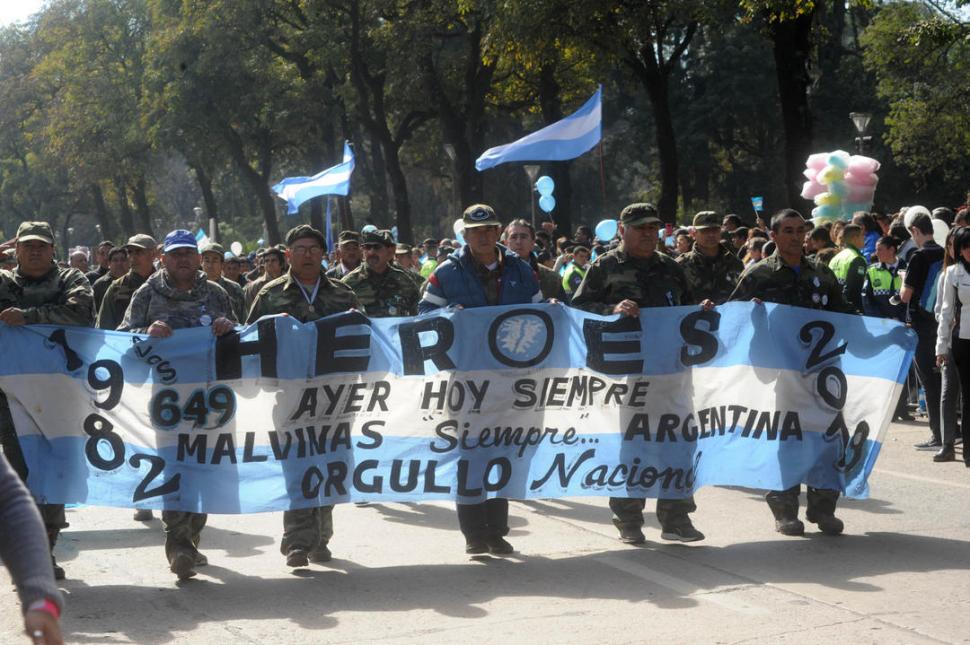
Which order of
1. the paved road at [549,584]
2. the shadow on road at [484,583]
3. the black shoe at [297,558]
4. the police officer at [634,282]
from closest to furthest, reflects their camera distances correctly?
the paved road at [549,584], the shadow on road at [484,583], the black shoe at [297,558], the police officer at [634,282]

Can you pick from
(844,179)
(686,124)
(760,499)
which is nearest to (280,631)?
(760,499)

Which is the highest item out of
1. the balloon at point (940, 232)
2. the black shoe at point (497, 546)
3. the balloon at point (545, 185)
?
the balloon at point (545, 185)

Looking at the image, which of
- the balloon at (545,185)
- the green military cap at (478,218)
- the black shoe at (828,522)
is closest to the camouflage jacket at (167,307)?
the green military cap at (478,218)

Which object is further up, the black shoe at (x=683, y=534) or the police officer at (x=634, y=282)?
the police officer at (x=634, y=282)

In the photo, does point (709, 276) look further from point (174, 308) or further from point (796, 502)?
point (174, 308)

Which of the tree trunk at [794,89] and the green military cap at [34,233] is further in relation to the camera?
the tree trunk at [794,89]

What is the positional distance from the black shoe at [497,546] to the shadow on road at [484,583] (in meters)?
0.09

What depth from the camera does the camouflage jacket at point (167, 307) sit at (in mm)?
7863

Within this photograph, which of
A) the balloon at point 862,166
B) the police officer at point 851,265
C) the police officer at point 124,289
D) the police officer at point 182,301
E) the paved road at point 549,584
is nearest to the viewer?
the paved road at point 549,584

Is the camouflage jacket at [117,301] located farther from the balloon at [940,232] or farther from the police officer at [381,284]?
the balloon at [940,232]

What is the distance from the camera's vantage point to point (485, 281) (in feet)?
26.9

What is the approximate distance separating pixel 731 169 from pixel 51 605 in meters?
55.2

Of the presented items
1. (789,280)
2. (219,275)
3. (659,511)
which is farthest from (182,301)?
(219,275)

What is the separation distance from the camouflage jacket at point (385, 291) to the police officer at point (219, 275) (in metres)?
1.80
